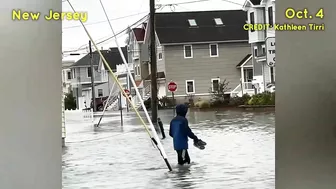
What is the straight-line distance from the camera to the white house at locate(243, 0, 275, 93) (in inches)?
112

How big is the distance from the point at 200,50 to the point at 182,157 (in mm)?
720

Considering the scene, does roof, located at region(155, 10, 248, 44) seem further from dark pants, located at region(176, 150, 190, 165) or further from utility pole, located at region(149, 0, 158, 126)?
dark pants, located at region(176, 150, 190, 165)

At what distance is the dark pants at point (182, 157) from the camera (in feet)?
10.4

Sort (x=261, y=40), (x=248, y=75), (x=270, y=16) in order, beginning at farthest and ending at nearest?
(x=248, y=75) → (x=261, y=40) → (x=270, y=16)

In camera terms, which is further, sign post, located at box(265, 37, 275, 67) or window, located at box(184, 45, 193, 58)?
window, located at box(184, 45, 193, 58)

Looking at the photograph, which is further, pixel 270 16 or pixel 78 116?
pixel 78 116

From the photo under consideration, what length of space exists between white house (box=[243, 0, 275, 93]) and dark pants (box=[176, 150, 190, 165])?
0.63m

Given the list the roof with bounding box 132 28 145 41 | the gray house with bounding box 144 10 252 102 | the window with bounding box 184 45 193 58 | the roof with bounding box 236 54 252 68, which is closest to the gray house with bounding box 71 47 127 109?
the roof with bounding box 132 28 145 41

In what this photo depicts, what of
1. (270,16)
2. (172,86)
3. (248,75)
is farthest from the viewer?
(172,86)

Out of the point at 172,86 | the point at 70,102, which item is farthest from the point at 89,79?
the point at 172,86

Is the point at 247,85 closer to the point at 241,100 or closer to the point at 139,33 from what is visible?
the point at 241,100

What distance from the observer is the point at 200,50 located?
313 centimetres
